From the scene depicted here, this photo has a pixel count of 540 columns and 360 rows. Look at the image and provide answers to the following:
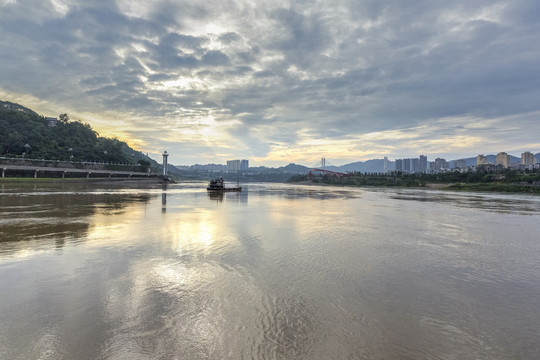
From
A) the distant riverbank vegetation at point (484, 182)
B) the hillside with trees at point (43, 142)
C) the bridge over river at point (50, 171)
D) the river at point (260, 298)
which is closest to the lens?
the river at point (260, 298)

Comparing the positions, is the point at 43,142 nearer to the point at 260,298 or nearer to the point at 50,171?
the point at 50,171

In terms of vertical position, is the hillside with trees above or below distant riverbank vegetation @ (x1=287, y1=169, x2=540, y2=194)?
above

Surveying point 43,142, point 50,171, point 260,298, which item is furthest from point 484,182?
point 43,142

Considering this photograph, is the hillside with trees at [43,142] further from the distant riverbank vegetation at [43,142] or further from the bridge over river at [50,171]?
the bridge over river at [50,171]

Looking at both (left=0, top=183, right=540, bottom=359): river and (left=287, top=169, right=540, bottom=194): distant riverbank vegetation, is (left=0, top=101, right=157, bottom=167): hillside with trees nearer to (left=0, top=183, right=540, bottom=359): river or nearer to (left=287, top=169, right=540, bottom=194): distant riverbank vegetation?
(left=0, top=183, right=540, bottom=359): river

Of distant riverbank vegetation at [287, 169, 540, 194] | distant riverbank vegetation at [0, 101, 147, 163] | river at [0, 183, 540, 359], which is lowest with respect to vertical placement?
river at [0, 183, 540, 359]

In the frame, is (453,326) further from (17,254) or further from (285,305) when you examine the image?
(17,254)

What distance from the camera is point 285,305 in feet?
21.7

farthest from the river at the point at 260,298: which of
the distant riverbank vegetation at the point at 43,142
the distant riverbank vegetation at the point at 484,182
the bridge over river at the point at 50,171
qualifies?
the distant riverbank vegetation at the point at 43,142

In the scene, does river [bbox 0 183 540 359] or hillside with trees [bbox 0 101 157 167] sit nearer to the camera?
river [bbox 0 183 540 359]

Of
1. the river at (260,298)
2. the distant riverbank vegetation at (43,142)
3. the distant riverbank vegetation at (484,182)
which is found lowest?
the river at (260,298)

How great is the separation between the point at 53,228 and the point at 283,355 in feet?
53.5

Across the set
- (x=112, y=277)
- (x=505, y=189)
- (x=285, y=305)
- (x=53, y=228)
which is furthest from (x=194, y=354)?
(x=505, y=189)

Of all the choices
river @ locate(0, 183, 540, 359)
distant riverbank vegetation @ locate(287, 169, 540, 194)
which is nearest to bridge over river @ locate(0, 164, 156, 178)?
river @ locate(0, 183, 540, 359)
